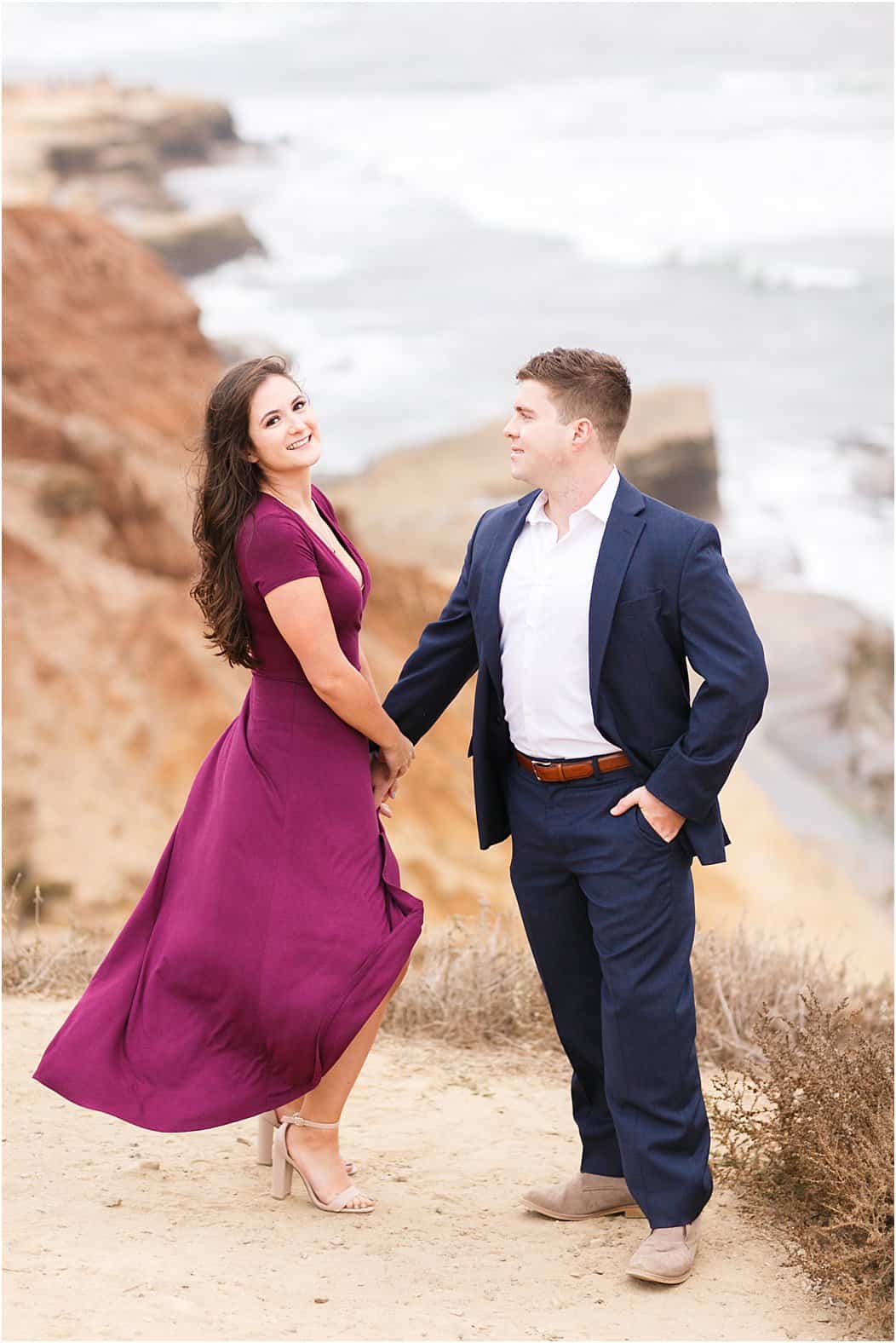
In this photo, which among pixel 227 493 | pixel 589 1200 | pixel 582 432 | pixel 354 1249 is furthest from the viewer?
pixel 589 1200

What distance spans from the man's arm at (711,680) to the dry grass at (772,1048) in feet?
3.02

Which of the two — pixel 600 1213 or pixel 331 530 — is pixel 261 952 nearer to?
pixel 331 530

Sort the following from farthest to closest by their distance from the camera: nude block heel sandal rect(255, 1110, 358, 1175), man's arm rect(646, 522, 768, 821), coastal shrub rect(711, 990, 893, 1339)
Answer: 1. nude block heel sandal rect(255, 1110, 358, 1175)
2. coastal shrub rect(711, 990, 893, 1339)
3. man's arm rect(646, 522, 768, 821)

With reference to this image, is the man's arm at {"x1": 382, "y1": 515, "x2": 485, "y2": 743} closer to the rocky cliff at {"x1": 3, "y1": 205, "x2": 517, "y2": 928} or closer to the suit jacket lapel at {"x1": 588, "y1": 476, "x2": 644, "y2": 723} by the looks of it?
the suit jacket lapel at {"x1": 588, "y1": 476, "x2": 644, "y2": 723}

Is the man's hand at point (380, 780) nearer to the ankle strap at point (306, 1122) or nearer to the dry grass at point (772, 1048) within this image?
the ankle strap at point (306, 1122)

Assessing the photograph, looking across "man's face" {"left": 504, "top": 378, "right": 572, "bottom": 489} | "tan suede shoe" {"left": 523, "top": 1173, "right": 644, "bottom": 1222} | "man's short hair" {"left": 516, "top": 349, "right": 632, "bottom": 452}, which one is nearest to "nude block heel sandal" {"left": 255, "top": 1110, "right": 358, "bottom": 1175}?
"tan suede shoe" {"left": 523, "top": 1173, "right": 644, "bottom": 1222}

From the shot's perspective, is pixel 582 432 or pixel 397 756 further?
pixel 397 756

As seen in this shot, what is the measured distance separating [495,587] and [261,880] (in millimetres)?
854

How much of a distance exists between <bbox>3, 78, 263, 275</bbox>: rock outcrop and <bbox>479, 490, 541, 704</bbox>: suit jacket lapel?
17169mm

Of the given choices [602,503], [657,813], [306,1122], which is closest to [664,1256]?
[306,1122]

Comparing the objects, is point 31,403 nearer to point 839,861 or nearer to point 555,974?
point 839,861

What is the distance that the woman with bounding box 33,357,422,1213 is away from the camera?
3508 mm

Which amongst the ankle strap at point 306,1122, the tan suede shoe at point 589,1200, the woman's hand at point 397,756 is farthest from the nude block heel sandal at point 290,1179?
the woman's hand at point 397,756

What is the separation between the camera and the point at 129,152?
2102cm
